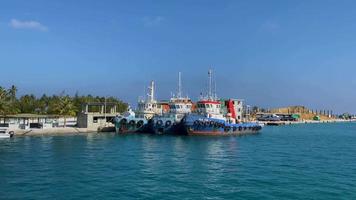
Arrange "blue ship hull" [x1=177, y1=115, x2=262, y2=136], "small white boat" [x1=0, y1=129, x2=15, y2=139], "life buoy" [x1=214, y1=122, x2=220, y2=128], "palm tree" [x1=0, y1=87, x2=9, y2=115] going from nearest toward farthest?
"small white boat" [x1=0, y1=129, x2=15, y2=139]
"blue ship hull" [x1=177, y1=115, x2=262, y2=136]
"life buoy" [x1=214, y1=122, x2=220, y2=128]
"palm tree" [x1=0, y1=87, x2=9, y2=115]

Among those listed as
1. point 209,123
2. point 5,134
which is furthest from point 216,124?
point 5,134

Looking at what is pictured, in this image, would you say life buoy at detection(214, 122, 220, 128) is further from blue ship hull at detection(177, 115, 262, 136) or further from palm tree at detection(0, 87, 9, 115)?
palm tree at detection(0, 87, 9, 115)

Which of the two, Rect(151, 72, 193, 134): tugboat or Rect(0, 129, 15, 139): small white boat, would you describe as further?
Rect(151, 72, 193, 134): tugboat

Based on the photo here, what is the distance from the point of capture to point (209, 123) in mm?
79562

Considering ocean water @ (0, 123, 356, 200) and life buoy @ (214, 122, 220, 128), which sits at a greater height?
life buoy @ (214, 122, 220, 128)

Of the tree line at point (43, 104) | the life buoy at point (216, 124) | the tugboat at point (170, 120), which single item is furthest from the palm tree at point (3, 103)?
the life buoy at point (216, 124)

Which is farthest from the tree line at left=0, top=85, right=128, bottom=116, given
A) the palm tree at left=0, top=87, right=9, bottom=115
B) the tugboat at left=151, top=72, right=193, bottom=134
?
the tugboat at left=151, top=72, right=193, bottom=134

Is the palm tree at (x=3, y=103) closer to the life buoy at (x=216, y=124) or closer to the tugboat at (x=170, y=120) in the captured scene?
the tugboat at (x=170, y=120)

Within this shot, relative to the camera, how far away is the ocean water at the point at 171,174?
28.1 m

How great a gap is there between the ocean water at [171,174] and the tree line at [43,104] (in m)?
44.8

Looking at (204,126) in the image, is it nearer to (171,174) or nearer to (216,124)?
(216,124)

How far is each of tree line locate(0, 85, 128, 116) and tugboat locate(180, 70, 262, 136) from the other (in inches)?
1408

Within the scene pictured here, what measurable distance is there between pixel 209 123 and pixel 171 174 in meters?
44.4

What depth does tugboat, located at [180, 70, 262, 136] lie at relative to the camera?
257 feet
